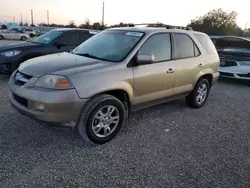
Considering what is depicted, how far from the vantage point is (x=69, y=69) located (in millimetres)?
3088

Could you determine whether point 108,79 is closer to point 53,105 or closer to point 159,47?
point 53,105

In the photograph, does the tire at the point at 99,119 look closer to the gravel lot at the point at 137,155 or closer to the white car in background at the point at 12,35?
the gravel lot at the point at 137,155

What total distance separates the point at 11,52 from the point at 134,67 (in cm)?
412

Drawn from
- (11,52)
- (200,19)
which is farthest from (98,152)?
(200,19)

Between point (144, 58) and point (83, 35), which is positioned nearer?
point (144, 58)

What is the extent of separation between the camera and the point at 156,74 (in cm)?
381

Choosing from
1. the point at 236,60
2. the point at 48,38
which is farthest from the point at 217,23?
the point at 48,38

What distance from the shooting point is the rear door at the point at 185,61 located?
4.25 metres

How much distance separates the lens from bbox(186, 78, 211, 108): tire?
4.89 m

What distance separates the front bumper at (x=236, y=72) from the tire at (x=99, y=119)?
552 centimetres

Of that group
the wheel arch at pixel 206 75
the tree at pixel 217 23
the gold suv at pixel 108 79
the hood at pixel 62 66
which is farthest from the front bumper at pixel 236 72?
the tree at pixel 217 23

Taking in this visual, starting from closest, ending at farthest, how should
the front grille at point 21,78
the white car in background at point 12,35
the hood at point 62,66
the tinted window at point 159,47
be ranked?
1. the hood at point 62,66
2. the front grille at point 21,78
3. the tinted window at point 159,47
4. the white car in background at point 12,35

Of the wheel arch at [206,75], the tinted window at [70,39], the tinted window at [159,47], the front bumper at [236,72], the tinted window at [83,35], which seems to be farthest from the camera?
the front bumper at [236,72]

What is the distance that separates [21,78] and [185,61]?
9.52ft
